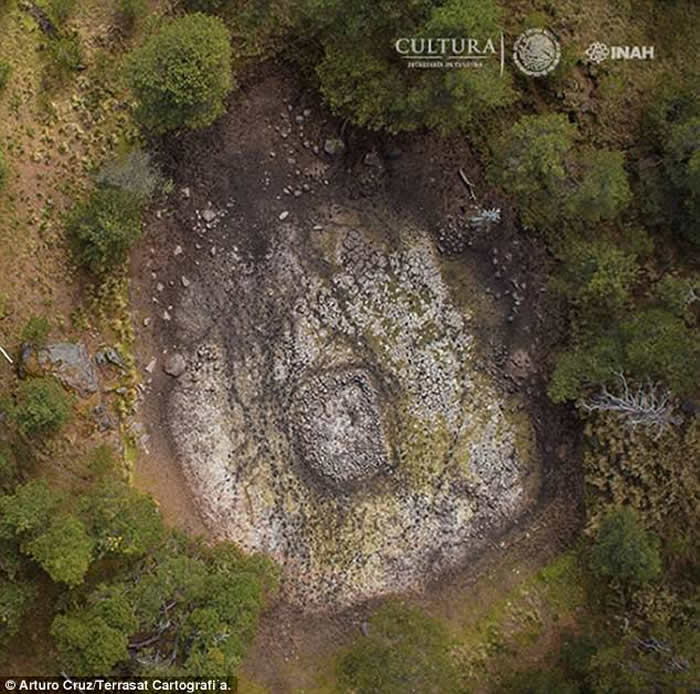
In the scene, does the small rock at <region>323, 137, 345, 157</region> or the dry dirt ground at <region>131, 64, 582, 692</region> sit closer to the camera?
the dry dirt ground at <region>131, 64, 582, 692</region>

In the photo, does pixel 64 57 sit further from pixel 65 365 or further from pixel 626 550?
pixel 626 550

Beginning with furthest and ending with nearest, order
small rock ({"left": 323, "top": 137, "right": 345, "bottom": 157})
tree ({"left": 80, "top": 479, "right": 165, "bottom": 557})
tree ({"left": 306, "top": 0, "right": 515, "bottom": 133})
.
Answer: small rock ({"left": 323, "top": 137, "right": 345, "bottom": 157})
tree ({"left": 306, "top": 0, "right": 515, "bottom": 133})
tree ({"left": 80, "top": 479, "right": 165, "bottom": 557})

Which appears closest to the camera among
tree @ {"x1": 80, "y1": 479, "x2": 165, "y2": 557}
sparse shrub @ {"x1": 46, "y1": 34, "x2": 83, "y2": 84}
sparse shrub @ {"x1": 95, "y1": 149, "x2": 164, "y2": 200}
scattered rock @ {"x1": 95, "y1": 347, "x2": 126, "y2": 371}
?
tree @ {"x1": 80, "y1": 479, "x2": 165, "y2": 557}

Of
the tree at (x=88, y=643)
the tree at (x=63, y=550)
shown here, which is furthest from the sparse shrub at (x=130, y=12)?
the tree at (x=88, y=643)

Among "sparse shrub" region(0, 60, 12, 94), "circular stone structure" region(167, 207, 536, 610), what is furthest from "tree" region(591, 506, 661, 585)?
"sparse shrub" region(0, 60, 12, 94)

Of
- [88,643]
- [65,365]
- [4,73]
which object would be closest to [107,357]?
[65,365]

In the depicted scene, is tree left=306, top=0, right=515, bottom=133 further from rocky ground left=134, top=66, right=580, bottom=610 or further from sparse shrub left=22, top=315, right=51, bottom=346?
sparse shrub left=22, top=315, right=51, bottom=346

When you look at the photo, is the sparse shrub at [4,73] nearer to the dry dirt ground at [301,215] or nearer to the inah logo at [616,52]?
the dry dirt ground at [301,215]
